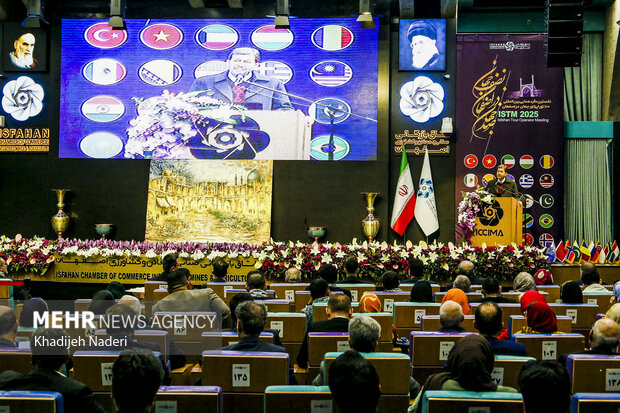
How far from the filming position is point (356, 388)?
7.58ft

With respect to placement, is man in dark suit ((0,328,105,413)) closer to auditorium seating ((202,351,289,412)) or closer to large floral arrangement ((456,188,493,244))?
auditorium seating ((202,351,289,412))

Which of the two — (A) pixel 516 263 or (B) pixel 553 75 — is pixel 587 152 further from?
(A) pixel 516 263

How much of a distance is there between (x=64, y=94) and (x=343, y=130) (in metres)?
4.95

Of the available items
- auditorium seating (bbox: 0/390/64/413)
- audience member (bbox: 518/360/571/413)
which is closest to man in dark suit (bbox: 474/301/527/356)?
audience member (bbox: 518/360/571/413)

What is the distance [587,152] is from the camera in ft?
37.0

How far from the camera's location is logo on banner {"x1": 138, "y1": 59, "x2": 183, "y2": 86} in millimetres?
11484

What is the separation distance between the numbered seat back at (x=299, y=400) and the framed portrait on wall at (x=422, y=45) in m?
9.21

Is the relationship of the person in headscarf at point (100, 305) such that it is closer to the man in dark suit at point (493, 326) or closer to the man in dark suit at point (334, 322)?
the man in dark suit at point (334, 322)

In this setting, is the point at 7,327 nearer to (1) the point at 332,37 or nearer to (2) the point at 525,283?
(2) the point at 525,283

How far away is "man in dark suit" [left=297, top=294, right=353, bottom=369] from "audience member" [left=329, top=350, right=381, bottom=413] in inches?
70.1

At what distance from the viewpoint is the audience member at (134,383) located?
7.40ft

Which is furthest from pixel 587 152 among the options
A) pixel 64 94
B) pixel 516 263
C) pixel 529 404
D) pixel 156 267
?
pixel 529 404

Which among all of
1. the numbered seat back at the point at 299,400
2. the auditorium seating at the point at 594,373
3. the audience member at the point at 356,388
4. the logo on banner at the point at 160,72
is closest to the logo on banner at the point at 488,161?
the logo on banner at the point at 160,72

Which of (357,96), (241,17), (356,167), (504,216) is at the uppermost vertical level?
(241,17)
